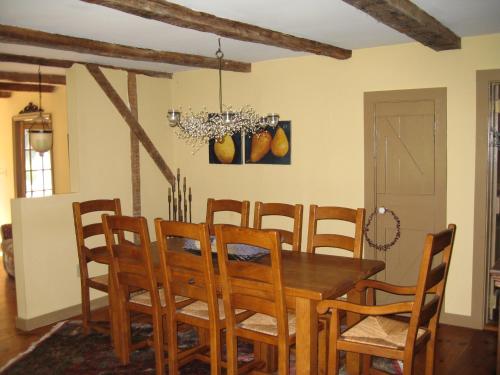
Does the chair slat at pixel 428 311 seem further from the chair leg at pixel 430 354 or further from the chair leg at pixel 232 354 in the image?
the chair leg at pixel 232 354

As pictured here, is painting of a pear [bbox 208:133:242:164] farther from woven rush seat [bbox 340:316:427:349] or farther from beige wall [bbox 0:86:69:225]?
woven rush seat [bbox 340:316:427:349]

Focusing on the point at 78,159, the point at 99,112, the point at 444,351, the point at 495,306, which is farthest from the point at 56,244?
the point at 495,306

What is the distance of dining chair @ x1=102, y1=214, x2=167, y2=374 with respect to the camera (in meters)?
3.14

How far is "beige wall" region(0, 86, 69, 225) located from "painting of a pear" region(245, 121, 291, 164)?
2841 millimetres

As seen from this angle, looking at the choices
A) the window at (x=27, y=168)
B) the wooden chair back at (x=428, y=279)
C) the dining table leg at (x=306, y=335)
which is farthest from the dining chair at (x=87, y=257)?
→ the window at (x=27, y=168)

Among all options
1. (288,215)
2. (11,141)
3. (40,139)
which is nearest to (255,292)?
(288,215)

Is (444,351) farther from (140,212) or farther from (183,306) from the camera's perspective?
(140,212)

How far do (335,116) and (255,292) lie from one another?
2.36 meters

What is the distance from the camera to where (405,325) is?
280 cm

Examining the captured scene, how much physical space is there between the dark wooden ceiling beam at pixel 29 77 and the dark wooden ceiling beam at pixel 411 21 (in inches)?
165

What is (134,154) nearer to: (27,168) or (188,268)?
(188,268)

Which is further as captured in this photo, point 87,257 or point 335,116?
point 335,116

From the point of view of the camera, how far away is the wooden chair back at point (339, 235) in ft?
11.2

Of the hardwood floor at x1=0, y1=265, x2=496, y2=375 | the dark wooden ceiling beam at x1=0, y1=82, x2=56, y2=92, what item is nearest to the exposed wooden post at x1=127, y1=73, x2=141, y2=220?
the hardwood floor at x1=0, y1=265, x2=496, y2=375
